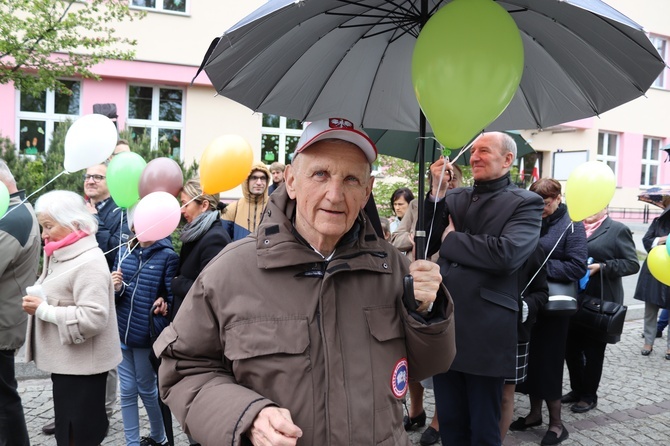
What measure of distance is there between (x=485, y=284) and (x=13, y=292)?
3.04m

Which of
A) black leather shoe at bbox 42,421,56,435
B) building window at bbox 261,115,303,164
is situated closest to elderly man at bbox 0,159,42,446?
black leather shoe at bbox 42,421,56,435

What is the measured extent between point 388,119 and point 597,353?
3.48 metres

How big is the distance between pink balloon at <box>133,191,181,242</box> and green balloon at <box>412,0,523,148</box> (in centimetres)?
240

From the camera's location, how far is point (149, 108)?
551 inches

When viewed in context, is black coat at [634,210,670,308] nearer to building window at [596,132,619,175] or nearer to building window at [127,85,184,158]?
building window at [127,85,184,158]

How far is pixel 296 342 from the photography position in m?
1.63

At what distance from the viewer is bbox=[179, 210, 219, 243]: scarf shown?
3775 millimetres

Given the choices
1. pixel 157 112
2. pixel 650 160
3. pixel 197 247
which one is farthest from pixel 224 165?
pixel 650 160

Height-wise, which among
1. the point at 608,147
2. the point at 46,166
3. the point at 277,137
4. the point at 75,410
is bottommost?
the point at 75,410

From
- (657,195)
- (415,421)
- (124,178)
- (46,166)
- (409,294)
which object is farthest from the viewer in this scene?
(46,166)

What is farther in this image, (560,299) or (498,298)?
(560,299)

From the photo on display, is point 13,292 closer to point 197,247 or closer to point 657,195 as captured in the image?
point 197,247

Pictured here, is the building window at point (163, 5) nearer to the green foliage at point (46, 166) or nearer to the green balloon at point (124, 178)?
the green foliage at point (46, 166)

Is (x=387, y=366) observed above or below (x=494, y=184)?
below
